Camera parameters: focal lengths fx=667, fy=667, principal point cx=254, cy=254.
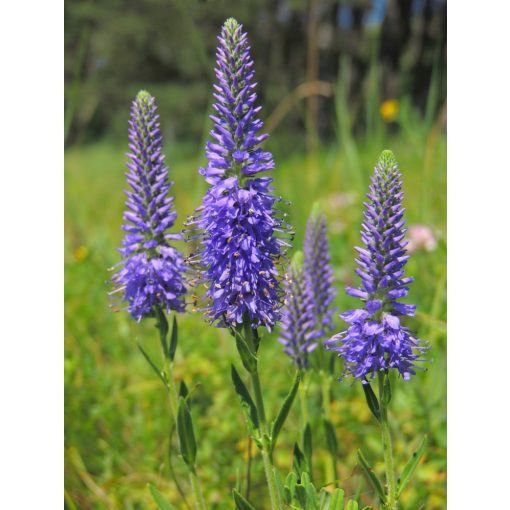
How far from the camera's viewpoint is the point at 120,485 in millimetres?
2885

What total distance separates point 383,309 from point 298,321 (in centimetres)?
59

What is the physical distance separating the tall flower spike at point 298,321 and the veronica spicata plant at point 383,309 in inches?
21.4

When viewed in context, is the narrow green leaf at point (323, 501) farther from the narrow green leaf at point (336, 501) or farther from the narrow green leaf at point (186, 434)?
the narrow green leaf at point (186, 434)

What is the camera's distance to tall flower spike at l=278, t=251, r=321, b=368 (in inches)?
86.8

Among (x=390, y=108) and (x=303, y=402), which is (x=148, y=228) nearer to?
(x=303, y=402)

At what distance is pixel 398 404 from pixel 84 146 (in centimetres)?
497

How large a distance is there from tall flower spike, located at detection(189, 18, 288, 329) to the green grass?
741mm

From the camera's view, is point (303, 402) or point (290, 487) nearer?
point (290, 487)

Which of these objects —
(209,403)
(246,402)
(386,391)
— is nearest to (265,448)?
(246,402)

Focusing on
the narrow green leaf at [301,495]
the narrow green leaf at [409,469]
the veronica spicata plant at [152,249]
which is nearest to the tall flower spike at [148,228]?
the veronica spicata plant at [152,249]

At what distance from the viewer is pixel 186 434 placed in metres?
1.84

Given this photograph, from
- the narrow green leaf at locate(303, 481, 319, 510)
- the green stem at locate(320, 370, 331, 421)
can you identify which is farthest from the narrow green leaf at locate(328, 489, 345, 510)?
the green stem at locate(320, 370, 331, 421)

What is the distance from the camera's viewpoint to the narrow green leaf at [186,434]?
5.89ft
